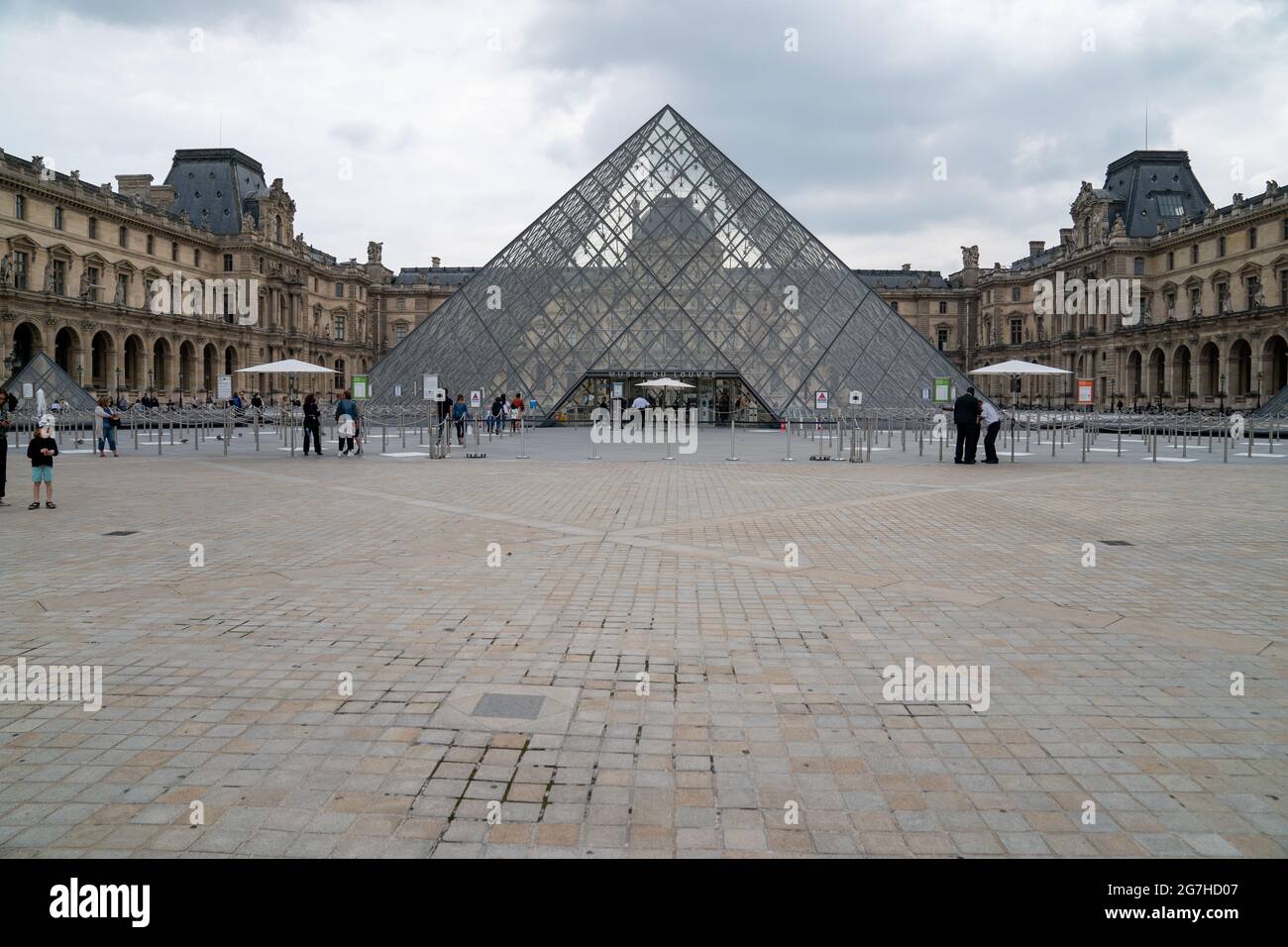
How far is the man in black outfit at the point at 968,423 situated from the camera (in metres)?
19.5

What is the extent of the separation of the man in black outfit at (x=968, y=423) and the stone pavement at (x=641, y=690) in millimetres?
9720

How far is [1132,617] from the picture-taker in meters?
5.72

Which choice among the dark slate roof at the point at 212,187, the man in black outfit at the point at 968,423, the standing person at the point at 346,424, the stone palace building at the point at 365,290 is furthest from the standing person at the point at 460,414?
the dark slate roof at the point at 212,187

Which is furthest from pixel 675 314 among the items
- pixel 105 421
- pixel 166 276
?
pixel 166 276

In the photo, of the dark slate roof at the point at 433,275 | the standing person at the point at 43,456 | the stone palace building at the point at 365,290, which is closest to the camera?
the standing person at the point at 43,456

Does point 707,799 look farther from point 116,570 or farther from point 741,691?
point 116,570

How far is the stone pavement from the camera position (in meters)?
2.93

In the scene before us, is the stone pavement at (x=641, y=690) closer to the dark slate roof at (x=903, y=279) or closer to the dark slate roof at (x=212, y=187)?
the dark slate roof at (x=212, y=187)

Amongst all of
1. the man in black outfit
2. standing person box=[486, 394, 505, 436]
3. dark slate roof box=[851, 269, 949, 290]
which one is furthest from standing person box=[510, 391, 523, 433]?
dark slate roof box=[851, 269, 949, 290]

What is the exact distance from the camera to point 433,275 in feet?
325

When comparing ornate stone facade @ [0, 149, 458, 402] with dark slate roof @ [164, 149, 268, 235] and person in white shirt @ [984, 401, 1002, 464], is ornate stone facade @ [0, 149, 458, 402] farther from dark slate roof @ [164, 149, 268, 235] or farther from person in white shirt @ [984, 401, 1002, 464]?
person in white shirt @ [984, 401, 1002, 464]

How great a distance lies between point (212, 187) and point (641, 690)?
264 feet

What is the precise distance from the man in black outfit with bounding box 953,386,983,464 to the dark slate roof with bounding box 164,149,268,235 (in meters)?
67.6
